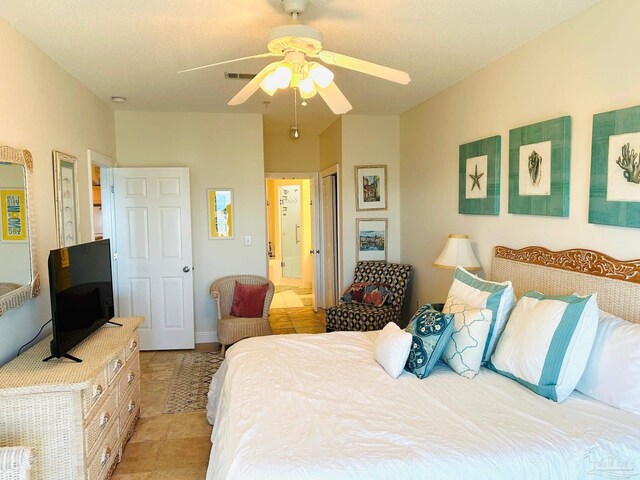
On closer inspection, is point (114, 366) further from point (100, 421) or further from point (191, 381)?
point (191, 381)

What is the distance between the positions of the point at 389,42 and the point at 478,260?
1.77 metres

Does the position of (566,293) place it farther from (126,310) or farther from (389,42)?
(126,310)

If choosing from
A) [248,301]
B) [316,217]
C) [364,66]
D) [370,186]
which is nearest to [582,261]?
[364,66]

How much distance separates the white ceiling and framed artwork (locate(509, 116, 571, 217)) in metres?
0.60

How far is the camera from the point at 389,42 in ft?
9.29

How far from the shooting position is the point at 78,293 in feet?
8.28

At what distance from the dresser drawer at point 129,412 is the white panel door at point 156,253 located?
1.65 m

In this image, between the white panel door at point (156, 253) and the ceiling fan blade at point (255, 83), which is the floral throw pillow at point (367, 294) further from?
the ceiling fan blade at point (255, 83)

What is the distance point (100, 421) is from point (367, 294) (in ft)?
9.58

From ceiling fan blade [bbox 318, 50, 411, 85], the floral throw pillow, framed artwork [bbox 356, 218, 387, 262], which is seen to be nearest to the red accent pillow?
the floral throw pillow

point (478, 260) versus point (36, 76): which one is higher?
point (36, 76)

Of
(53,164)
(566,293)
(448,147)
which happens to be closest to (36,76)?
(53,164)
